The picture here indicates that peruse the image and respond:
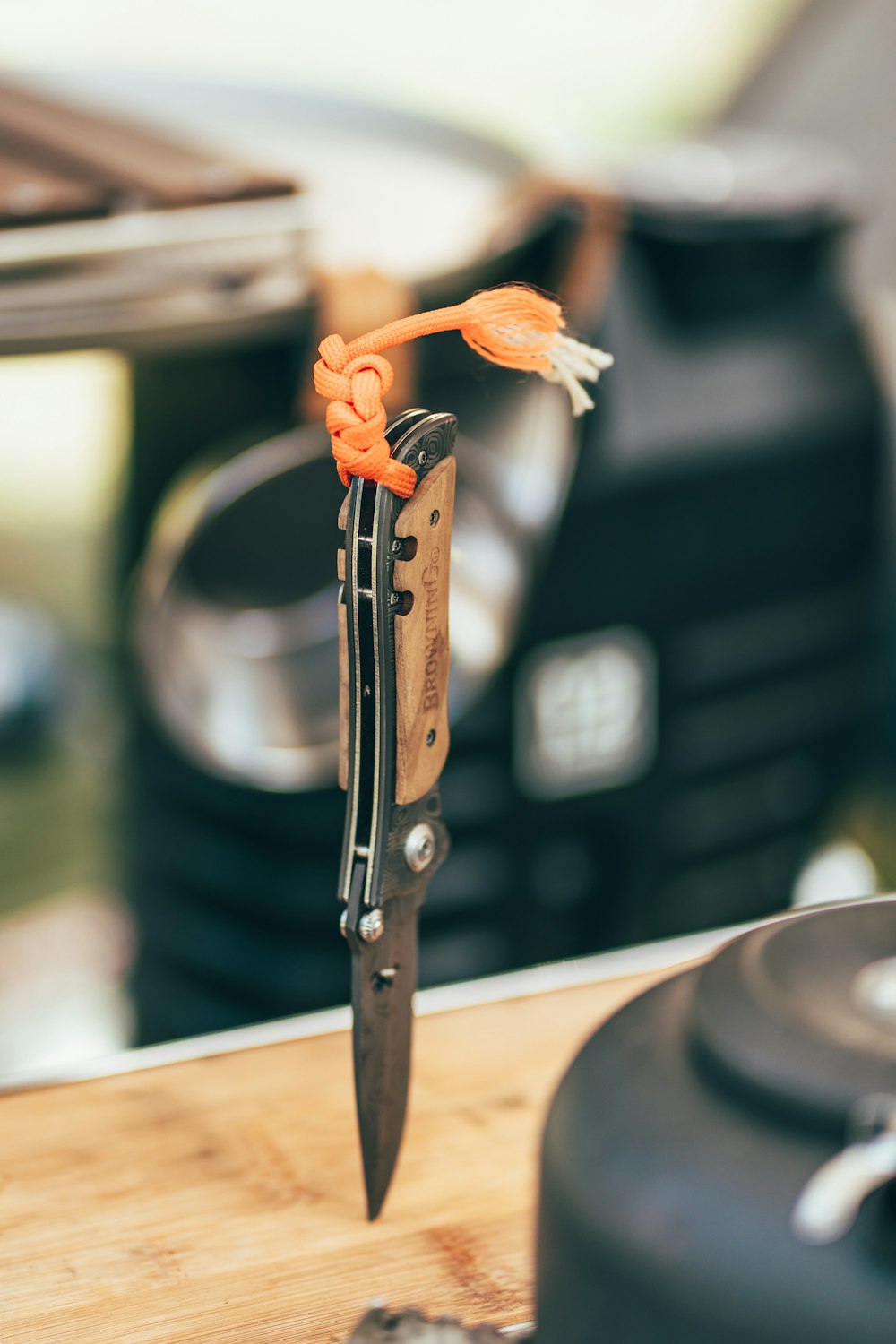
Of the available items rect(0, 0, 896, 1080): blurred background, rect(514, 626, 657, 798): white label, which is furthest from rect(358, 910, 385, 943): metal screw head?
rect(514, 626, 657, 798): white label

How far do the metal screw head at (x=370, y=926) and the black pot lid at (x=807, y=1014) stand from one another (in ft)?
0.50

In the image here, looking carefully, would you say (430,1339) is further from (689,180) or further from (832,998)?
(689,180)

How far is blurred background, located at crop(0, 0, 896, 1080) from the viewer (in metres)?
1.49

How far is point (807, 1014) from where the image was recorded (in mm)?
546

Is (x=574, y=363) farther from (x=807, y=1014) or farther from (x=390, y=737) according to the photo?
(x=807, y=1014)

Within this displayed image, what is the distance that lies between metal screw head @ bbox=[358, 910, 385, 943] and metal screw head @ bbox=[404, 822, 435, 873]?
0.09 feet

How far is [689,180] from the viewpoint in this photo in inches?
74.1

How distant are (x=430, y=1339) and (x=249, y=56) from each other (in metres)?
5.44

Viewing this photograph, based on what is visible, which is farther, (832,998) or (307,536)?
(307,536)

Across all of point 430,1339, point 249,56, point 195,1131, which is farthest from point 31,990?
point 249,56

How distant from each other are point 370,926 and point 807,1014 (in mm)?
206

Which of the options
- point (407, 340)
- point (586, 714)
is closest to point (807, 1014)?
point (407, 340)

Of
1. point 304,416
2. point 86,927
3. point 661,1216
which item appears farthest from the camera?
point 86,927

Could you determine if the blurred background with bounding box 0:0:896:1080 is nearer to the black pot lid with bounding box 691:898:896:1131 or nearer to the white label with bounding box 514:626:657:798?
the white label with bounding box 514:626:657:798
